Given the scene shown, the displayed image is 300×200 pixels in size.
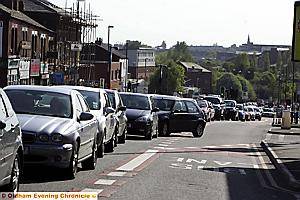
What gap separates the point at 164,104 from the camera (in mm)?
33562

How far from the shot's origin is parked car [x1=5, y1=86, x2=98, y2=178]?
1302 cm

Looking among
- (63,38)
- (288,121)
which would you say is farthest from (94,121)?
(63,38)

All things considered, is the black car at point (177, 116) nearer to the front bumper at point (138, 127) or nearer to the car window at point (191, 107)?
the car window at point (191, 107)

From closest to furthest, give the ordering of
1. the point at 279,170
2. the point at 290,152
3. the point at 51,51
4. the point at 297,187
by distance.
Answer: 1. the point at 297,187
2. the point at 279,170
3. the point at 290,152
4. the point at 51,51

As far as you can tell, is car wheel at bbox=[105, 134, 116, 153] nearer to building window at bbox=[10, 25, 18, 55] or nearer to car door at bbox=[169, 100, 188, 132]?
car door at bbox=[169, 100, 188, 132]

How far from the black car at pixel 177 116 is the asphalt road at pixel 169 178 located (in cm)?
990

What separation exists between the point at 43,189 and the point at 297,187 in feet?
17.9

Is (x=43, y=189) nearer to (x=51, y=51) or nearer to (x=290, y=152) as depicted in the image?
(x=290, y=152)

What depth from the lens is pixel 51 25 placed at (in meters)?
69.2

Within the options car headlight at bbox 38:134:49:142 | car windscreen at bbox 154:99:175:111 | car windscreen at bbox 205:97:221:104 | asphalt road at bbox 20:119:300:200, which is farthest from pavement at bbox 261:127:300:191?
car windscreen at bbox 205:97:221:104

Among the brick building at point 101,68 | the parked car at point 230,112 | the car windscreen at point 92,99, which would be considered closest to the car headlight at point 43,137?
the car windscreen at point 92,99

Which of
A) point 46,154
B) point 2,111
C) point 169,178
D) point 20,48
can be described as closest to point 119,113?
point 169,178

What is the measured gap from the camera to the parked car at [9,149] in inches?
403

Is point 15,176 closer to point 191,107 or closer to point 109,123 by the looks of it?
point 109,123
